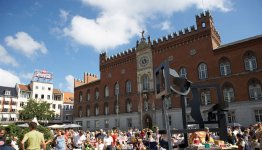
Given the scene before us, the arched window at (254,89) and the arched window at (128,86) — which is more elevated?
the arched window at (128,86)

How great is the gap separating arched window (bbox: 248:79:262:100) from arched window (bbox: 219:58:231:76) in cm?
288

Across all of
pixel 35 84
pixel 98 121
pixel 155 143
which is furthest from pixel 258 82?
pixel 35 84

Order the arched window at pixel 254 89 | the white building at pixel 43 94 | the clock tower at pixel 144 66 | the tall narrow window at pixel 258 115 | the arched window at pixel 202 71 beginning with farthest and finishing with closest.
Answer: the white building at pixel 43 94 → the clock tower at pixel 144 66 → the arched window at pixel 202 71 → the arched window at pixel 254 89 → the tall narrow window at pixel 258 115

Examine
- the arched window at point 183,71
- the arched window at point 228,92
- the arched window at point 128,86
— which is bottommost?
the arched window at point 228,92

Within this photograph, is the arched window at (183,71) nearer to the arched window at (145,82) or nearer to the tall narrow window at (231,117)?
the arched window at (145,82)

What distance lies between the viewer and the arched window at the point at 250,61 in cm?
2752

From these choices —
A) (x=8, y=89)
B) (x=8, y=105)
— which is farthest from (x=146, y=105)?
(x=8, y=89)

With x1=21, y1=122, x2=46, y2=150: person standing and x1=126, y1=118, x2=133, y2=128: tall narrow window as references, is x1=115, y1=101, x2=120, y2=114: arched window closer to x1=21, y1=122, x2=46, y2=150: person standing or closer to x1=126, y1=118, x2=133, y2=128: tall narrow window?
x1=126, y1=118, x2=133, y2=128: tall narrow window

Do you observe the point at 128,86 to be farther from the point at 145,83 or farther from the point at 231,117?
the point at 231,117

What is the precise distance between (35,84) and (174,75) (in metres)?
65.5

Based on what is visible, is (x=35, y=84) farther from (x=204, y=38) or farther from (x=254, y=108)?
(x=254, y=108)

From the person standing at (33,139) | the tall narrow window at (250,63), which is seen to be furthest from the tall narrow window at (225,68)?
the person standing at (33,139)

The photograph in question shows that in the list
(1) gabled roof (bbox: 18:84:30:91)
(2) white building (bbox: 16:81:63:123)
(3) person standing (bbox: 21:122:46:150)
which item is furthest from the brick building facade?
(3) person standing (bbox: 21:122:46:150)

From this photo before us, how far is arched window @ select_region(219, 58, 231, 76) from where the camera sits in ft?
96.4
